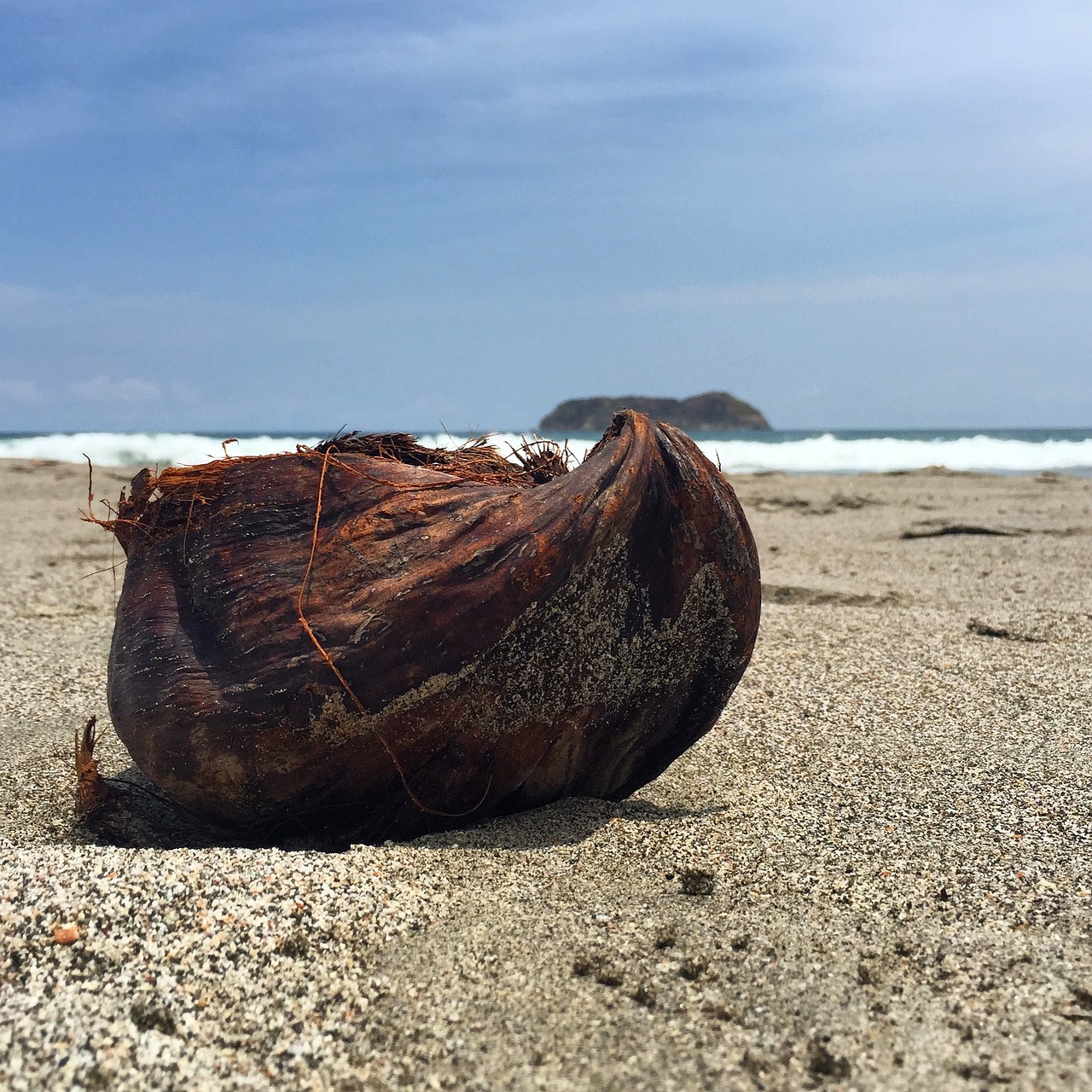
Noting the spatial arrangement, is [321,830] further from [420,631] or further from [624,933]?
[624,933]

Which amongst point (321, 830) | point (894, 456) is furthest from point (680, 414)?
point (321, 830)

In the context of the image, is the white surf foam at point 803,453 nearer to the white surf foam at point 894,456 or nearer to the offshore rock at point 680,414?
the white surf foam at point 894,456

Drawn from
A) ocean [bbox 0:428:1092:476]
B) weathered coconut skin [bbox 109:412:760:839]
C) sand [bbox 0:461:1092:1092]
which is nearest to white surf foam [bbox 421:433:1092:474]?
ocean [bbox 0:428:1092:476]

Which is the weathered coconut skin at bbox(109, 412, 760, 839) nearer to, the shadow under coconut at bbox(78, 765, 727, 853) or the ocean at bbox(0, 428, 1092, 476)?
the shadow under coconut at bbox(78, 765, 727, 853)

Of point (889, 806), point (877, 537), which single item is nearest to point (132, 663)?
point (889, 806)

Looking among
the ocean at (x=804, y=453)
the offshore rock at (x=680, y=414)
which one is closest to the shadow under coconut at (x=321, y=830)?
the ocean at (x=804, y=453)

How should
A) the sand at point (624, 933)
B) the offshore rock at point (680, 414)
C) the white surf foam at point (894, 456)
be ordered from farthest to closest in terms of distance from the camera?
the offshore rock at point (680, 414)
the white surf foam at point (894, 456)
the sand at point (624, 933)
